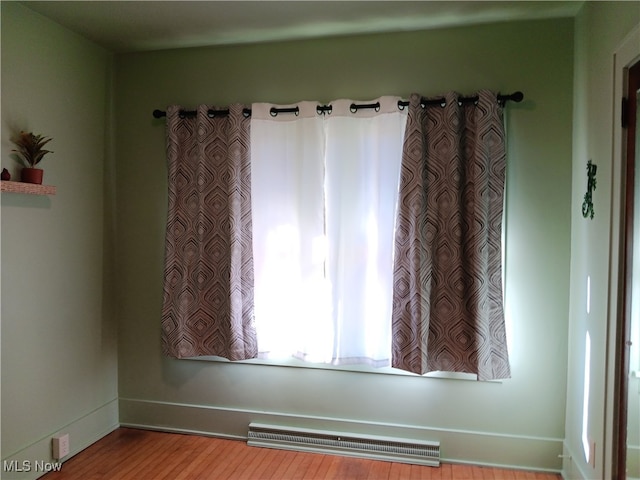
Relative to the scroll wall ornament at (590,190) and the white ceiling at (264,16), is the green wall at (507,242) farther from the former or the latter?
the scroll wall ornament at (590,190)

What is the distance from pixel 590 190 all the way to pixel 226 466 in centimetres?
239

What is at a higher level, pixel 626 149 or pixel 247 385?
pixel 626 149

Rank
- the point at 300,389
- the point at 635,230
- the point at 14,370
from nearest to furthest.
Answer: the point at 635,230
the point at 14,370
the point at 300,389

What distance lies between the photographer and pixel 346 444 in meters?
2.78

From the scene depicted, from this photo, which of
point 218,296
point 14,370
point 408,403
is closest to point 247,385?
point 218,296

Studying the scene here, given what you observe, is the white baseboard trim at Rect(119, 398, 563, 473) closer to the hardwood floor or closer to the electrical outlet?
the hardwood floor

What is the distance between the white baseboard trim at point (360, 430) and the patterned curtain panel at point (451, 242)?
0.45 m

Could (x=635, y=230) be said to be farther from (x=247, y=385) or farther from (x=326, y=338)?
(x=247, y=385)

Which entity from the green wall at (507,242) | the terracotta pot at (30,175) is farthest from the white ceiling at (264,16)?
the terracotta pot at (30,175)

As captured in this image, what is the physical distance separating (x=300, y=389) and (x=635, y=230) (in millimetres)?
1985

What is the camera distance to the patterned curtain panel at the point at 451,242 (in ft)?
8.10

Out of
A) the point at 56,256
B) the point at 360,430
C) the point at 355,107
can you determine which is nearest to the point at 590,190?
the point at 355,107

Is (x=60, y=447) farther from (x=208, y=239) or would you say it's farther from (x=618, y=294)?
(x=618, y=294)

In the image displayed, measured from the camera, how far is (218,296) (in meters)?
2.86
